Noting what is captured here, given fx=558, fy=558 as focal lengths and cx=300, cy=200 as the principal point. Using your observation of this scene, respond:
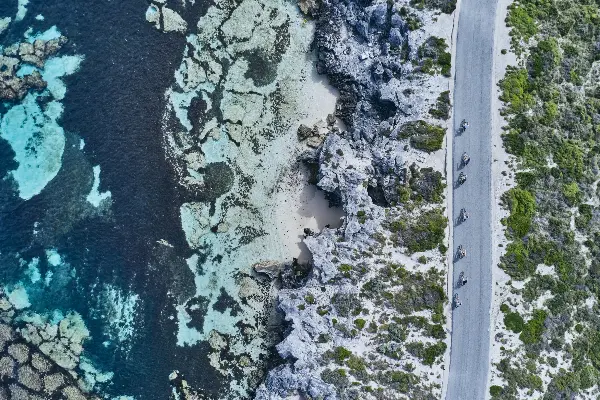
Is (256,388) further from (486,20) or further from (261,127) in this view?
(486,20)

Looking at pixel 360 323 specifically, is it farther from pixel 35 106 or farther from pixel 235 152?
pixel 35 106

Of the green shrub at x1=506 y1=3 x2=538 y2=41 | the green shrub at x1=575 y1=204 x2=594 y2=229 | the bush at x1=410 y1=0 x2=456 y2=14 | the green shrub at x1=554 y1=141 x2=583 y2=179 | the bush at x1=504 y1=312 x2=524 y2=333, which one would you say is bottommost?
the bush at x1=504 y1=312 x2=524 y2=333

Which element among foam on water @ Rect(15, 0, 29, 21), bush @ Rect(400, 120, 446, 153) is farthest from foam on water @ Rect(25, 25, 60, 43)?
bush @ Rect(400, 120, 446, 153)

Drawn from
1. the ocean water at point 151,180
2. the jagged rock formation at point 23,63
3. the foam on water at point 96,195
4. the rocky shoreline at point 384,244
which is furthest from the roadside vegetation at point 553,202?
the jagged rock formation at point 23,63

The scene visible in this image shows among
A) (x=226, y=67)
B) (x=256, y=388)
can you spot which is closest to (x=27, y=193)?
(x=226, y=67)

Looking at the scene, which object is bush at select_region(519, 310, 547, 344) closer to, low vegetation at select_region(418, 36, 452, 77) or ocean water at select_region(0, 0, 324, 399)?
low vegetation at select_region(418, 36, 452, 77)

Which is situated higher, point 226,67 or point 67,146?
point 226,67
